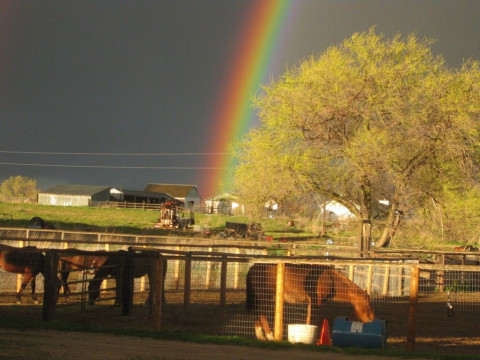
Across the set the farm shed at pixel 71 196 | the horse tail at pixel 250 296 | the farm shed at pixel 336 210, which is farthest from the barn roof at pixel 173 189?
the horse tail at pixel 250 296

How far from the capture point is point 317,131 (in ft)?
98.9

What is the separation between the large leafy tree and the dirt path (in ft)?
60.7

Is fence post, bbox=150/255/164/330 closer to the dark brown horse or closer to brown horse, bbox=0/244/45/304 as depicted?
the dark brown horse

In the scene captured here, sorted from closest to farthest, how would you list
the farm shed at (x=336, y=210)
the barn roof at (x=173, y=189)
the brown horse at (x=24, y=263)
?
the brown horse at (x=24, y=263)
the farm shed at (x=336, y=210)
the barn roof at (x=173, y=189)

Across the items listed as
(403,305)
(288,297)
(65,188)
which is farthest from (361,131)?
(65,188)

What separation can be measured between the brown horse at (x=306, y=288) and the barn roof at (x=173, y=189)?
106 m

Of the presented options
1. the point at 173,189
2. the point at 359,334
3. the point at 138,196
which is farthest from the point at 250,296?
the point at 173,189

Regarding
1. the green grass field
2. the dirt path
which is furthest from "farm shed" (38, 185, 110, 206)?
the dirt path

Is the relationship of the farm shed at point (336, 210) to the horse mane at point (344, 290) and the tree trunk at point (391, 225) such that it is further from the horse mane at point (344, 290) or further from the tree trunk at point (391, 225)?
the horse mane at point (344, 290)

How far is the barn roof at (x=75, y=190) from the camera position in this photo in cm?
10069

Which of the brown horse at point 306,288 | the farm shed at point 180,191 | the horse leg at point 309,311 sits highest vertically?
the farm shed at point 180,191

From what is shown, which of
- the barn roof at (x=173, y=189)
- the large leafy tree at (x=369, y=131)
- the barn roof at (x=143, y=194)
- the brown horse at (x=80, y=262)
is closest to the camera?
the brown horse at (x=80, y=262)

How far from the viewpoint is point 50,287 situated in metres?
13.5

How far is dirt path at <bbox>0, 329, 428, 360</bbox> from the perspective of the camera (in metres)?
9.90
